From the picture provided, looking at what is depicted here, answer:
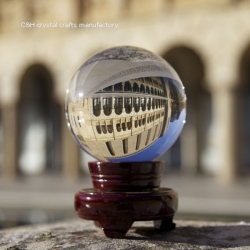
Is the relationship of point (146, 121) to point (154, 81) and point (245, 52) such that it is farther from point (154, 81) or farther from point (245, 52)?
point (245, 52)

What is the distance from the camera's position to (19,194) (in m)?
12.5

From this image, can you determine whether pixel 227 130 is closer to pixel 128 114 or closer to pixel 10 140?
pixel 10 140

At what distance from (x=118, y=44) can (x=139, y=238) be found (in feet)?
38.1

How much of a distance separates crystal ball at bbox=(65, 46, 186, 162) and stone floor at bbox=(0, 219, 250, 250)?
493 millimetres

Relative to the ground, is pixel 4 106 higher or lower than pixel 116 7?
lower

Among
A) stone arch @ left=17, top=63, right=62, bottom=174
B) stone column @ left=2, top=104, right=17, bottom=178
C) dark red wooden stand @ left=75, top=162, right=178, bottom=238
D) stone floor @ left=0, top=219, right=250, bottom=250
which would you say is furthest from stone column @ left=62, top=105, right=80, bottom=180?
dark red wooden stand @ left=75, top=162, right=178, bottom=238

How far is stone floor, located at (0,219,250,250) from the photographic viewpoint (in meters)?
2.97

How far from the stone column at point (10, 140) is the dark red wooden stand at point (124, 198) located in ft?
44.0

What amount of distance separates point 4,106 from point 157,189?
13.9 m

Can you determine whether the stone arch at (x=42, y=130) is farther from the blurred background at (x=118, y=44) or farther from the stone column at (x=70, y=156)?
the stone column at (x=70, y=156)

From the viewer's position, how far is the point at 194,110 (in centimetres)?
1708

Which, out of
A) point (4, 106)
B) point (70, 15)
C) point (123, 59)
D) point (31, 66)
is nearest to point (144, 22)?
point (70, 15)

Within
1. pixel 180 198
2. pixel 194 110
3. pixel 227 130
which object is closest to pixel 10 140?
pixel 194 110

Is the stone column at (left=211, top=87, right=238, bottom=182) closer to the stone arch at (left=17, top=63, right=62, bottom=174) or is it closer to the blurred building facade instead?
the blurred building facade
